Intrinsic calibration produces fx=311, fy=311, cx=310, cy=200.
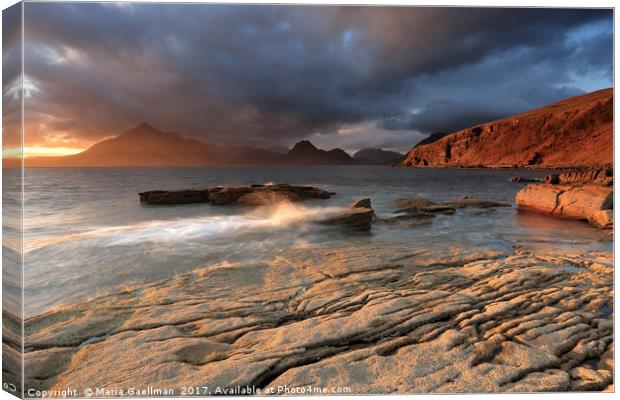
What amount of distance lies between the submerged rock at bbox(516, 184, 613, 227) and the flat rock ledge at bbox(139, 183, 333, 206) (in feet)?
28.2

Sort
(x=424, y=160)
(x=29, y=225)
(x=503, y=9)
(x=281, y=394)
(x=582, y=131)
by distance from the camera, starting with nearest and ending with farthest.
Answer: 1. (x=281, y=394)
2. (x=503, y=9)
3. (x=29, y=225)
4. (x=582, y=131)
5. (x=424, y=160)

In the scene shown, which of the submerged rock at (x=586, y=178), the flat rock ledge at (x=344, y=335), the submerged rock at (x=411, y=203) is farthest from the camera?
the submerged rock at (x=411, y=203)

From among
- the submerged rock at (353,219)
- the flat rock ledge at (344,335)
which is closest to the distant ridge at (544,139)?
the submerged rock at (353,219)

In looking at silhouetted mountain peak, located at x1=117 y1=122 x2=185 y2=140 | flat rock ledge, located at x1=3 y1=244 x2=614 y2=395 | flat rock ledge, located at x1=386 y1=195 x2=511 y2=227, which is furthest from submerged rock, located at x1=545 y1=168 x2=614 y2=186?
silhouetted mountain peak, located at x1=117 y1=122 x2=185 y2=140

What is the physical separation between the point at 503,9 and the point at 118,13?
15.7 feet

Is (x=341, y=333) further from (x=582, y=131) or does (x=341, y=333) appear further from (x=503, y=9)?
(x=582, y=131)

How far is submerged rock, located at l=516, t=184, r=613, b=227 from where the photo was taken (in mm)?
9102

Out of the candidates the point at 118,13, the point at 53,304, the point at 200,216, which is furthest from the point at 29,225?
the point at 118,13

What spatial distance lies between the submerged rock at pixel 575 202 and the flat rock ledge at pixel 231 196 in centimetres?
861

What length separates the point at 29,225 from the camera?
6.71 m

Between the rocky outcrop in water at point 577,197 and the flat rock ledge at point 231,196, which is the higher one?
the rocky outcrop in water at point 577,197

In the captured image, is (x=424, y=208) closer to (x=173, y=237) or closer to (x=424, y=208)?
(x=424, y=208)

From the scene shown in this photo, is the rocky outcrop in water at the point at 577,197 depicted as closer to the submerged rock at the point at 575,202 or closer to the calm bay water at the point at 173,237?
the submerged rock at the point at 575,202

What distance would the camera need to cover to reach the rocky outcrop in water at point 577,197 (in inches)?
362
